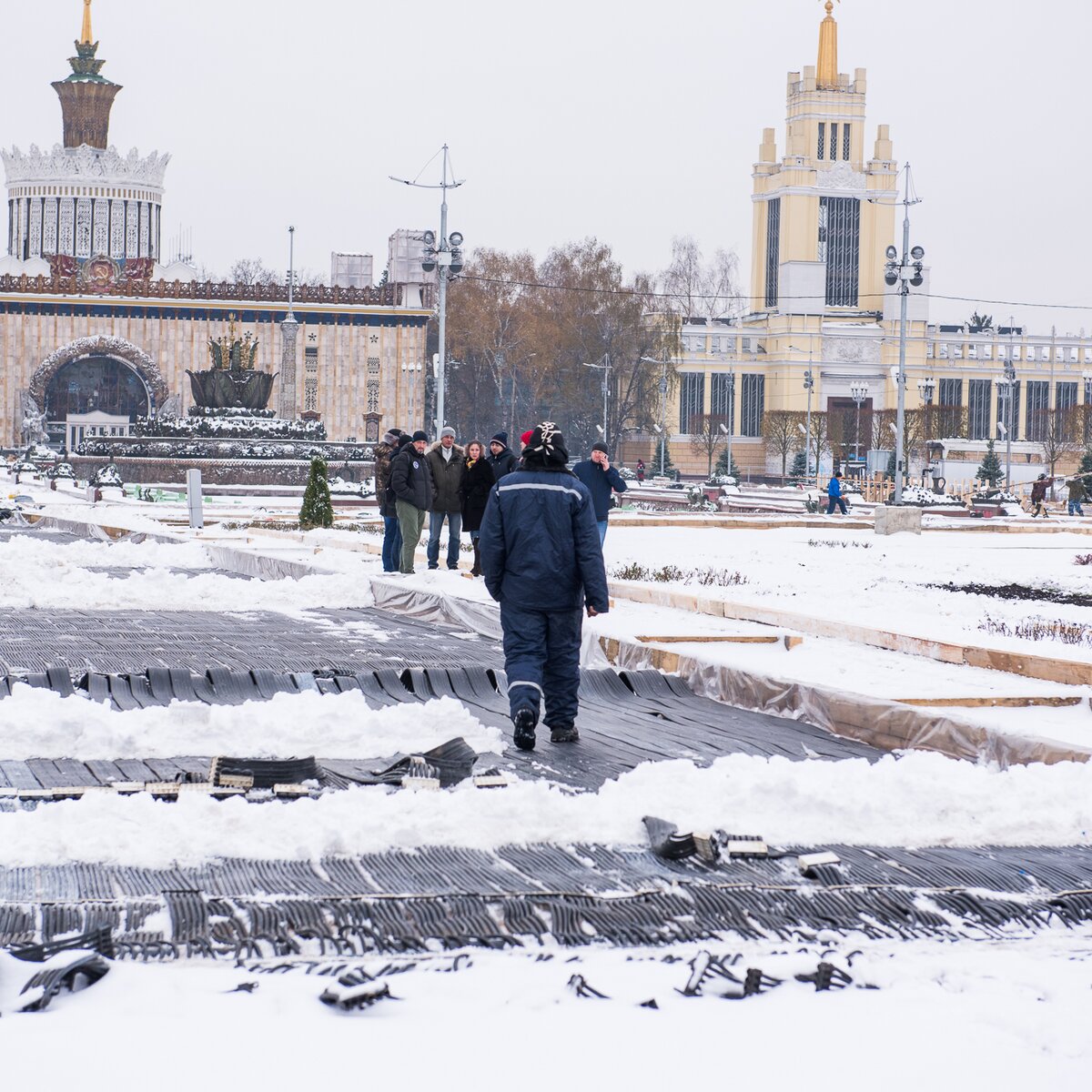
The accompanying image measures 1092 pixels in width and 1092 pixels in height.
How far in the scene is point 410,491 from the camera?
55.1 ft

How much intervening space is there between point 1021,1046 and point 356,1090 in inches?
60.3

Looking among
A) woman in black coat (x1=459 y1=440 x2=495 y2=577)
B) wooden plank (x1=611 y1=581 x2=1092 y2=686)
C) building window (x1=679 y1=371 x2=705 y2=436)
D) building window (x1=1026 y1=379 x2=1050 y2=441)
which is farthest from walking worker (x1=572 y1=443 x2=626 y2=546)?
building window (x1=1026 y1=379 x2=1050 y2=441)

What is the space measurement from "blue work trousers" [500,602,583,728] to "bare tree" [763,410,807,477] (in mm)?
74738

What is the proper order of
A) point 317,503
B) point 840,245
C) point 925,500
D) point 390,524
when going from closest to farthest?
point 390,524
point 317,503
point 925,500
point 840,245

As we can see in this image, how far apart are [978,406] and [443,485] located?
9513 centimetres

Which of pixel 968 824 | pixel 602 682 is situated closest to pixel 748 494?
pixel 602 682

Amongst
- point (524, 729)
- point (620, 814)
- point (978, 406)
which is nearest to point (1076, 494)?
point (524, 729)

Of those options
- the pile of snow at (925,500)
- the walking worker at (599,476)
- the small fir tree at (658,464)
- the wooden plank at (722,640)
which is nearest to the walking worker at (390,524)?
the walking worker at (599,476)

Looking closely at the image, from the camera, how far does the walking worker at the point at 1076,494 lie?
44719 mm

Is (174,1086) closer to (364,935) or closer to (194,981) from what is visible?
(194,981)

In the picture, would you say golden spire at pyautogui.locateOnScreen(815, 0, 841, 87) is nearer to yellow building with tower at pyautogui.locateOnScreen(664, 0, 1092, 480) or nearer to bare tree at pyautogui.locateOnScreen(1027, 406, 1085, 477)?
yellow building with tower at pyautogui.locateOnScreen(664, 0, 1092, 480)

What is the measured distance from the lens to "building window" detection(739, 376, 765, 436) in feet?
346

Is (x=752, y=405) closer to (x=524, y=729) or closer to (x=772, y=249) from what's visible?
(x=772, y=249)

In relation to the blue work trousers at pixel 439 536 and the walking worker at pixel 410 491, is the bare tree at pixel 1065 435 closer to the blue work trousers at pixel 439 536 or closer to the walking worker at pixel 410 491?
the blue work trousers at pixel 439 536
